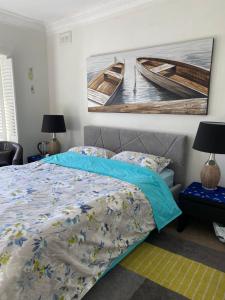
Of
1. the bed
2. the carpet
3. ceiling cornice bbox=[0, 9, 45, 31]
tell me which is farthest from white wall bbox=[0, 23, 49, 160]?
the carpet

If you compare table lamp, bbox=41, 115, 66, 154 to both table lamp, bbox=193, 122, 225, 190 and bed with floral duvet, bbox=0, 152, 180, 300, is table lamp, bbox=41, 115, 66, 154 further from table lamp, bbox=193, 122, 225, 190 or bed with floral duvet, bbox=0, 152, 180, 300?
table lamp, bbox=193, 122, 225, 190

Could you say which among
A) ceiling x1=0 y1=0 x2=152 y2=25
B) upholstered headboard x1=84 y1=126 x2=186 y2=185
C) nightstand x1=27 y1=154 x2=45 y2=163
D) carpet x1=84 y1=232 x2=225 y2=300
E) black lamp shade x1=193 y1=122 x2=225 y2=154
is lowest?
carpet x1=84 y1=232 x2=225 y2=300

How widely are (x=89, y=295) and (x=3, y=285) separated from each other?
2.39 ft

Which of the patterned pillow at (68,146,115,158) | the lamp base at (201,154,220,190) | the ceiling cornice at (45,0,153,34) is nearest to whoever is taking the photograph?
the lamp base at (201,154,220,190)

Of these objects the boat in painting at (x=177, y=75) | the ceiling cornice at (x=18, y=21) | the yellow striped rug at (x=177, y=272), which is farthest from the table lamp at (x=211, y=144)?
the ceiling cornice at (x=18, y=21)

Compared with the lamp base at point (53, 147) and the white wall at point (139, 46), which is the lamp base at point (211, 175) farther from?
the lamp base at point (53, 147)

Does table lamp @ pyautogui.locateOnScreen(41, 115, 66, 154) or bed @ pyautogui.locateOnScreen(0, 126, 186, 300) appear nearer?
bed @ pyautogui.locateOnScreen(0, 126, 186, 300)

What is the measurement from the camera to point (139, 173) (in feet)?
8.11

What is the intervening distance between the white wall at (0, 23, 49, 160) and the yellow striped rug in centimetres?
267

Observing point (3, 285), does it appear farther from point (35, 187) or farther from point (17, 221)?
point (35, 187)

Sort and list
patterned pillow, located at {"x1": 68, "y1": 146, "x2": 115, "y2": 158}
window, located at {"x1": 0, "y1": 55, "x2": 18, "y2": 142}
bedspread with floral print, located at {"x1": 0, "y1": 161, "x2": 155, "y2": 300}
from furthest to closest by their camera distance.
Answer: window, located at {"x1": 0, "y1": 55, "x2": 18, "y2": 142}
patterned pillow, located at {"x1": 68, "y1": 146, "x2": 115, "y2": 158}
bedspread with floral print, located at {"x1": 0, "y1": 161, "x2": 155, "y2": 300}

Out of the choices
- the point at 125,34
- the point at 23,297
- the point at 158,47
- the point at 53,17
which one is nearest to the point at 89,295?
the point at 23,297

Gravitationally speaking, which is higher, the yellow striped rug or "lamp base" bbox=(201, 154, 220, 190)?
"lamp base" bbox=(201, 154, 220, 190)

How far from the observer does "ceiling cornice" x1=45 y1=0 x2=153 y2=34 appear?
9.78 feet
